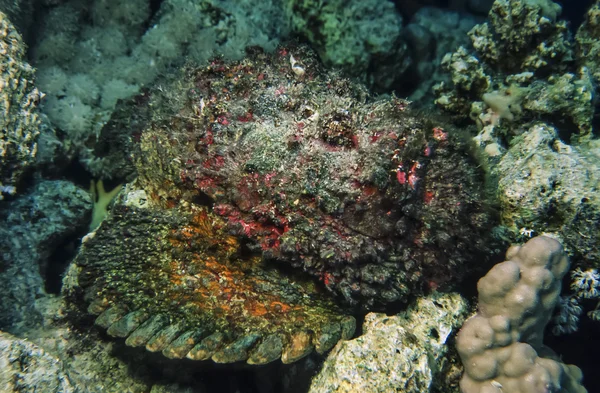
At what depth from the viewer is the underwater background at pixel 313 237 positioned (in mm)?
2162

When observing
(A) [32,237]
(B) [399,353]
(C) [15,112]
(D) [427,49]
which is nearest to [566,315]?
(B) [399,353]

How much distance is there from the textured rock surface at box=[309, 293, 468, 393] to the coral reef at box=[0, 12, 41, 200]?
8.34 ft

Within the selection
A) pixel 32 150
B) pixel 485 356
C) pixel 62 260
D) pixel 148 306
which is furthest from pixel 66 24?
pixel 485 356

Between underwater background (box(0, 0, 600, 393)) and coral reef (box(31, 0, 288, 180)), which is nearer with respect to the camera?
underwater background (box(0, 0, 600, 393))

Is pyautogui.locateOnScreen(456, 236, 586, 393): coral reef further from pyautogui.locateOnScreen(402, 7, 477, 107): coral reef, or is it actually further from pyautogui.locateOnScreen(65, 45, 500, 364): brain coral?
pyautogui.locateOnScreen(402, 7, 477, 107): coral reef

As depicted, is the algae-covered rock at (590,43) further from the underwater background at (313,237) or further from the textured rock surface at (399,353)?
A: the textured rock surface at (399,353)

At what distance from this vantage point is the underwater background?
7.09 feet

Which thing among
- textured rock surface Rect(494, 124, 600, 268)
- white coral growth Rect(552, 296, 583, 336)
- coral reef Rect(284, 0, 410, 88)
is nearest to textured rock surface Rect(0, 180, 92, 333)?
coral reef Rect(284, 0, 410, 88)

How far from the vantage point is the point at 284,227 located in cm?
229

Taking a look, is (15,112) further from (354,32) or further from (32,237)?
(354,32)

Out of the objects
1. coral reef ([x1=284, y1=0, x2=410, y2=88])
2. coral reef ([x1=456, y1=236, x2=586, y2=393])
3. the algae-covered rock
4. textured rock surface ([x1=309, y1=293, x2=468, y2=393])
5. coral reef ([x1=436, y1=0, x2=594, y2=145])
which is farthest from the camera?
coral reef ([x1=284, y1=0, x2=410, y2=88])

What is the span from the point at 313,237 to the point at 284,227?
20cm

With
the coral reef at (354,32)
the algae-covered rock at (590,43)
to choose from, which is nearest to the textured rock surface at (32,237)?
the coral reef at (354,32)

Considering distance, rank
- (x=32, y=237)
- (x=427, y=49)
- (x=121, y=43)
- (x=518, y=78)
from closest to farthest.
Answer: (x=32, y=237) < (x=518, y=78) < (x=121, y=43) < (x=427, y=49)
